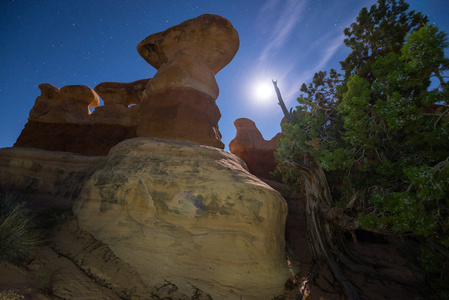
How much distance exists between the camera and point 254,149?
87.4 ft

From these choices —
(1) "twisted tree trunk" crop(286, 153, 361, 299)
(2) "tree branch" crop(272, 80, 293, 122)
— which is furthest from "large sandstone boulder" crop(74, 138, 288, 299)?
(2) "tree branch" crop(272, 80, 293, 122)

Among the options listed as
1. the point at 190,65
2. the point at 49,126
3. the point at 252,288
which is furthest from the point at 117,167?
the point at 49,126

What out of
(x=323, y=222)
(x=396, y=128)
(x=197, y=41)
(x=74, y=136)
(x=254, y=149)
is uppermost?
(x=197, y=41)

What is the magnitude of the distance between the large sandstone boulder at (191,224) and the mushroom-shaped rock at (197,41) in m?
9.41

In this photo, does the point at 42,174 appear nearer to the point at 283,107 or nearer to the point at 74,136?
the point at 74,136

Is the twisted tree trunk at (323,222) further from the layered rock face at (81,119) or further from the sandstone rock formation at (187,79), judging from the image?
the layered rock face at (81,119)

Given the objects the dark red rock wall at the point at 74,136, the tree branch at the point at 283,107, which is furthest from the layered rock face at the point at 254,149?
the tree branch at the point at 283,107

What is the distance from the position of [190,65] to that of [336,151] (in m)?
9.36

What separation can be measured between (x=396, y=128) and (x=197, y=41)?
12.2 m

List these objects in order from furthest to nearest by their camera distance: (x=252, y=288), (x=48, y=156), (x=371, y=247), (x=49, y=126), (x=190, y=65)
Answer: (x=49, y=126) → (x=190, y=65) → (x=371, y=247) → (x=48, y=156) → (x=252, y=288)

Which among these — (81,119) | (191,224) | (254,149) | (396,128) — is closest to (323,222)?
(396,128)

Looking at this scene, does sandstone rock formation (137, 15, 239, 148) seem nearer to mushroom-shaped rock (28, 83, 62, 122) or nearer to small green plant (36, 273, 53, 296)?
small green plant (36, 273, 53, 296)

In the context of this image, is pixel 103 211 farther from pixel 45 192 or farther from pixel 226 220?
pixel 45 192

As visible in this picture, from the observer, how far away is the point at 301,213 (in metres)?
13.6
